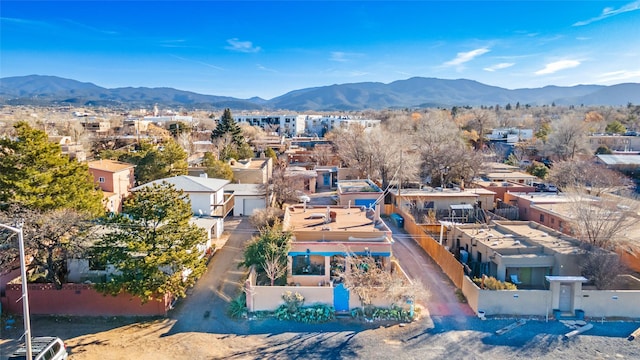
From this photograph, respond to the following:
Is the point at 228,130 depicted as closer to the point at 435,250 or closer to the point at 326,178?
the point at 326,178

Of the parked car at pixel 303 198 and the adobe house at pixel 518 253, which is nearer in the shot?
the adobe house at pixel 518 253

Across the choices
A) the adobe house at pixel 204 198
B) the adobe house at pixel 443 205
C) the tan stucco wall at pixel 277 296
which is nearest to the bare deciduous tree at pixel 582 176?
the adobe house at pixel 443 205

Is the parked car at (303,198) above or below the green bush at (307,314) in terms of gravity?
above

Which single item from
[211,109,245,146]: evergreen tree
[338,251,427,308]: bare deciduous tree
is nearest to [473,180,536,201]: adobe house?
[338,251,427,308]: bare deciduous tree

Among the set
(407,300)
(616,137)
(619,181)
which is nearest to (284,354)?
(407,300)

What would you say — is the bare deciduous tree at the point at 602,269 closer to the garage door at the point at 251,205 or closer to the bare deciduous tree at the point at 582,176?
the bare deciduous tree at the point at 582,176

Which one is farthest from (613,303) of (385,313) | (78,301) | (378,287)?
(78,301)
